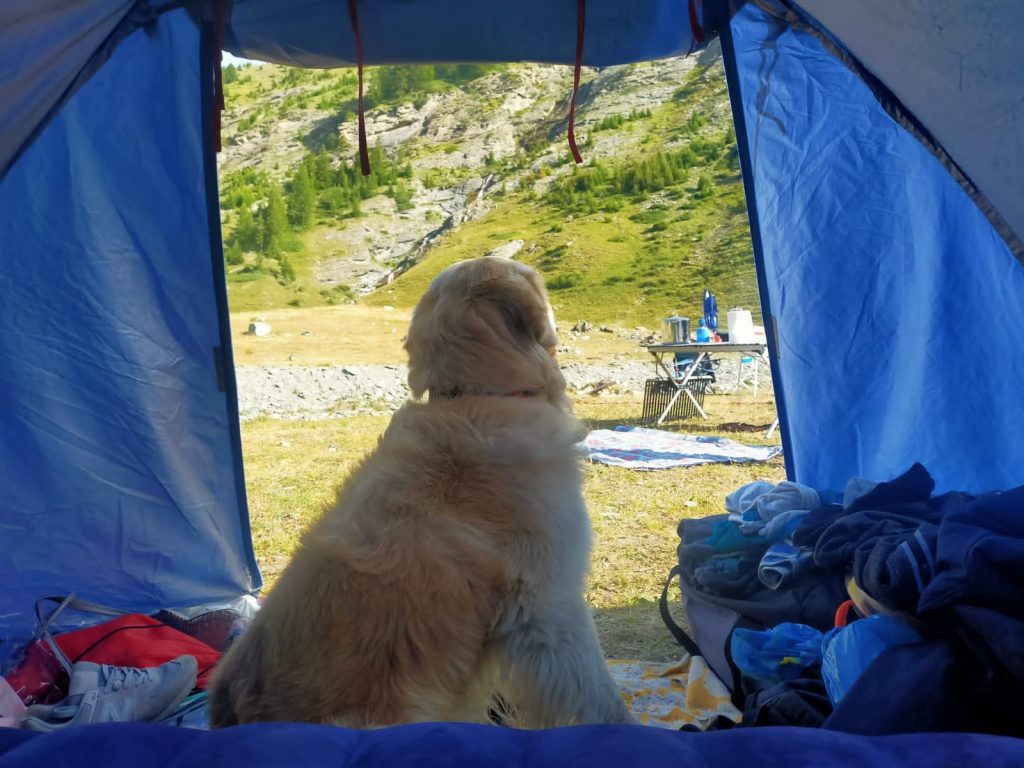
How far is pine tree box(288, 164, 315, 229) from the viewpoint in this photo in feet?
95.2

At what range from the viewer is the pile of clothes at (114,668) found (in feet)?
7.73

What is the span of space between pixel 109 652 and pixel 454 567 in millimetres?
1688

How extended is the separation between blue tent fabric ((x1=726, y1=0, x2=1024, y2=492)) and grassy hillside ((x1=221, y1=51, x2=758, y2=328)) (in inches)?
709

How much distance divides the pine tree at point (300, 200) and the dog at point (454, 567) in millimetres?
28353

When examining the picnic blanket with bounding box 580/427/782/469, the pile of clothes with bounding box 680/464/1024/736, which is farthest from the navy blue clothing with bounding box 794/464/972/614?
the picnic blanket with bounding box 580/427/782/469

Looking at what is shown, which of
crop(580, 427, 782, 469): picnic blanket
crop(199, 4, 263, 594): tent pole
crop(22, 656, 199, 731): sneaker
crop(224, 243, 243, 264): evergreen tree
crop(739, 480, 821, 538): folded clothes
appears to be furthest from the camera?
crop(224, 243, 243, 264): evergreen tree

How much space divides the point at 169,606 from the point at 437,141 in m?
31.8

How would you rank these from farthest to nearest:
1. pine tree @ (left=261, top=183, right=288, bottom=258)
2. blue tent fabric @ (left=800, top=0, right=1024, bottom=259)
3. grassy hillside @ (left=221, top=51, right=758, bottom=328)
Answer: pine tree @ (left=261, top=183, right=288, bottom=258) → grassy hillside @ (left=221, top=51, right=758, bottom=328) → blue tent fabric @ (left=800, top=0, right=1024, bottom=259)

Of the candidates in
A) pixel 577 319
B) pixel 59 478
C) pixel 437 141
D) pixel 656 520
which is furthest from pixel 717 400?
pixel 437 141

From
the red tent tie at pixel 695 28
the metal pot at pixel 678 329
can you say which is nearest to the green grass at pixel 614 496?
the metal pot at pixel 678 329

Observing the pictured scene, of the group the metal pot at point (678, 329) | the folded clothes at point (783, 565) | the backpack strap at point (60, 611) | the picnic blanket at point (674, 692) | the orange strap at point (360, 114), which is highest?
the orange strap at point (360, 114)

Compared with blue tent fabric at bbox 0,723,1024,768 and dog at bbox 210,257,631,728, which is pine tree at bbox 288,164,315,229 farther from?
blue tent fabric at bbox 0,723,1024,768

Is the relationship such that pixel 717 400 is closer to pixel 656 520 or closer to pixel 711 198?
pixel 656 520

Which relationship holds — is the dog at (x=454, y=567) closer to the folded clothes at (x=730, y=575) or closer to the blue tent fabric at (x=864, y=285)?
the folded clothes at (x=730, y=575)
